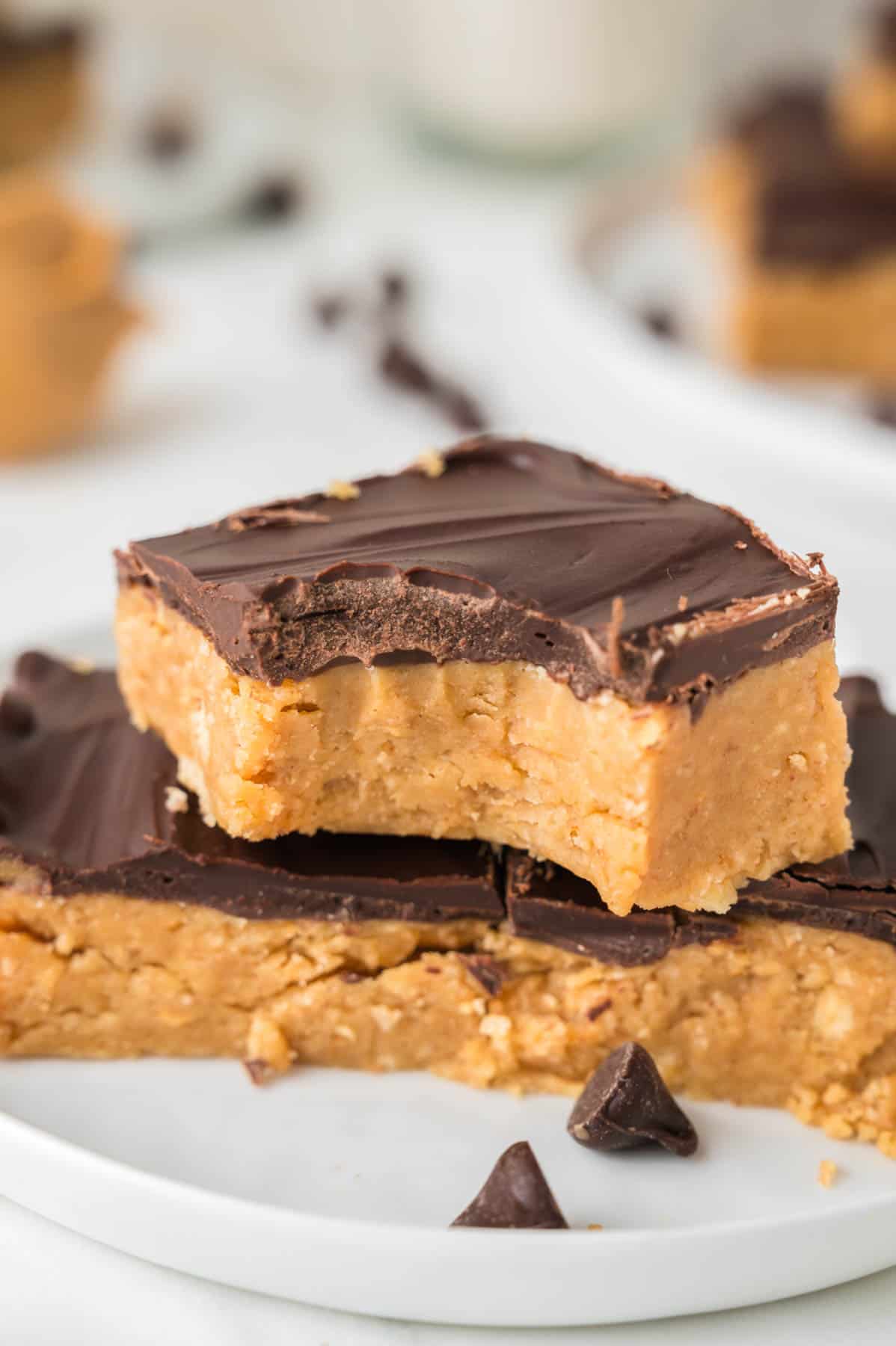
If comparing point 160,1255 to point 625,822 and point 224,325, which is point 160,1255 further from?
point 224,325

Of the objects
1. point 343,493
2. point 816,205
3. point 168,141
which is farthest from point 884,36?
point 343,493

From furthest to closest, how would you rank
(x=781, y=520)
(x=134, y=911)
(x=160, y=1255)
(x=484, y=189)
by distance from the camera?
(x=484, y=189), (x=781, y=520), (x=134, y=911), (x=160, y=1255)

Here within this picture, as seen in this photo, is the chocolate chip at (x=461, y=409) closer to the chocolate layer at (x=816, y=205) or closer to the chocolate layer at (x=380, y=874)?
the chocolate layer at (x=816, y=205)

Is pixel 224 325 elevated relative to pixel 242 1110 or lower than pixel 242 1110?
elevated

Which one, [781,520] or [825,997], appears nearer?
[825,997]

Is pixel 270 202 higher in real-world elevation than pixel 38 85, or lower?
lower

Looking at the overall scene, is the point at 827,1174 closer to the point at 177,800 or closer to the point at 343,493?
the point at 177,800

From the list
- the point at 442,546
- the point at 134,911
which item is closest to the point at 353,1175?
the point at 134,911

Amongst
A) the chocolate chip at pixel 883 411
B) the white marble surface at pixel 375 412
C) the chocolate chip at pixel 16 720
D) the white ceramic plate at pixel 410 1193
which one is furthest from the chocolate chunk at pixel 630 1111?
the chocolate chip at pixel 883 411
